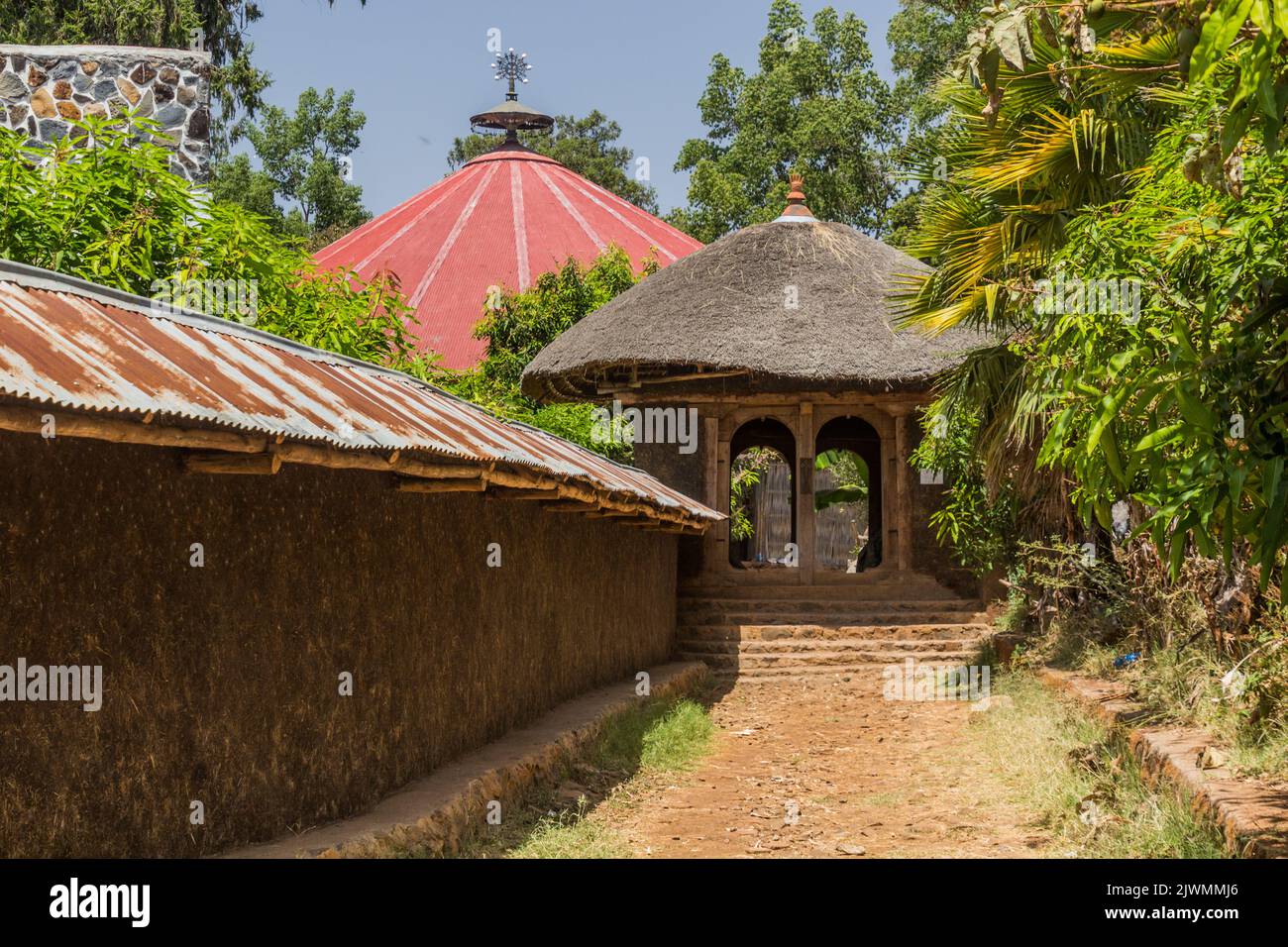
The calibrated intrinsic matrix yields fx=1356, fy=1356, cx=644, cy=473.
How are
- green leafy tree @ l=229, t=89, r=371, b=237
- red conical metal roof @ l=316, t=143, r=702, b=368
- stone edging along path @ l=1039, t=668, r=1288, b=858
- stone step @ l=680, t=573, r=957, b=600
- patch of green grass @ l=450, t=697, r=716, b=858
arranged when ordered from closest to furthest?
stone edging along path @ l=1039, t=668, r=1288, b=858
patch of green grass @ l=450, t=697, r=716, b=858
stone step @ l=680, t=573, r=957, b=600
red conical metal roof @ l=316, t=143, r=702, b=368
green leafy tree @ l=229, t=89, r=371, b=237

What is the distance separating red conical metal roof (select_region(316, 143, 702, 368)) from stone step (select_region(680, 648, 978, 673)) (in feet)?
37.0

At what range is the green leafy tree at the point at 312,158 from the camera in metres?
33.6

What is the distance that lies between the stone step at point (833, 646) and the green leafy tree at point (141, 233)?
5663mm

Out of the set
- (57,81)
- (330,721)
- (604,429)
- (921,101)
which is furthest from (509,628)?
(921,101)

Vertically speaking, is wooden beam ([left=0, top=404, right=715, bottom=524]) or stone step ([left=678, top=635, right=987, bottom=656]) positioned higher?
wooden beam ([left=0, top=404, right=715, bottom=524])

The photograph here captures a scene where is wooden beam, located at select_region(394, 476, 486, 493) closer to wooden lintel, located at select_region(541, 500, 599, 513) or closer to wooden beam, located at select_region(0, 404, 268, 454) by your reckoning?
wooden beam, located at select_region(0, 404, 268, 454)

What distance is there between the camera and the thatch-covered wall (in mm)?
3912

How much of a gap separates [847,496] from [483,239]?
9492 millimetres

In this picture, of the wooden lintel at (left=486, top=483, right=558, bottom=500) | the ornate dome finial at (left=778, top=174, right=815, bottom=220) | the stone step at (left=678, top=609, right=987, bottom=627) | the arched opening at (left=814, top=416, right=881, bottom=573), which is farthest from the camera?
the arched opening at (left=814, top=416, right=881, bottom=573)

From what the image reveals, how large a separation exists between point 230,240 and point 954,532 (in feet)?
25.1

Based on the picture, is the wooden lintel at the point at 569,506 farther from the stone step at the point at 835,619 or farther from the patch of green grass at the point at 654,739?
the stone step at the point at 835,619

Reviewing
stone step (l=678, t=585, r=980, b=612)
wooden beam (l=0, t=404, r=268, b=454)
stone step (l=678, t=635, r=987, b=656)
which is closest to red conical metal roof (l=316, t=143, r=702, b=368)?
stone step (l=678, t=585, r=980, b=612)

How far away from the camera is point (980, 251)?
9742 millimetres

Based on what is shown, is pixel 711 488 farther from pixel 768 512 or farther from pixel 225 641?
pixel 768 512
